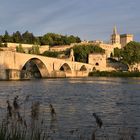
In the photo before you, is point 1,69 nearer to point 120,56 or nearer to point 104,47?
point 120,56

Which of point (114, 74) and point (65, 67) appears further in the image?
point (114, 74)

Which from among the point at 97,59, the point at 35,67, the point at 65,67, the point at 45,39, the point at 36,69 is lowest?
the point at 36,69

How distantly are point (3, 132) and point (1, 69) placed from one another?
2396 inches

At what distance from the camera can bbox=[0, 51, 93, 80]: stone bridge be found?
233 feet

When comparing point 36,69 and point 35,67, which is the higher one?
point 35,67

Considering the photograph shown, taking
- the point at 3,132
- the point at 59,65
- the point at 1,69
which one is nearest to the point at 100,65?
the point at 59,65

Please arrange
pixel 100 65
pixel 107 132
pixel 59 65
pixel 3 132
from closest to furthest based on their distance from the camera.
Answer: pixel 3 132 < pixel 107 132 < pixel 59 65 < pixel 100 65

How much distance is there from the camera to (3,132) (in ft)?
30.1

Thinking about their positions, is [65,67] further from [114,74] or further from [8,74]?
[8,74]

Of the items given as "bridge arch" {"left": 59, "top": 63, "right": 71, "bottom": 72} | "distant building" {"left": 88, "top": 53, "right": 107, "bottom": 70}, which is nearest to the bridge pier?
Result: "bridge arch" {"left": 59, "top": 63, "right": 71, "bottom": 72}

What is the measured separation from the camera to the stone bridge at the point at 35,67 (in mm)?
71062

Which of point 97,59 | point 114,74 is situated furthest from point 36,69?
point 97,59

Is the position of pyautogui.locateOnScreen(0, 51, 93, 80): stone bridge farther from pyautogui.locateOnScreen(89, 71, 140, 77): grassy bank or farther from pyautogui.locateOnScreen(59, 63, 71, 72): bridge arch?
pyautogui.locateOnScreen(89, 71, 140, 77): grassy bank

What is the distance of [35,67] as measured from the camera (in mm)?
98875
